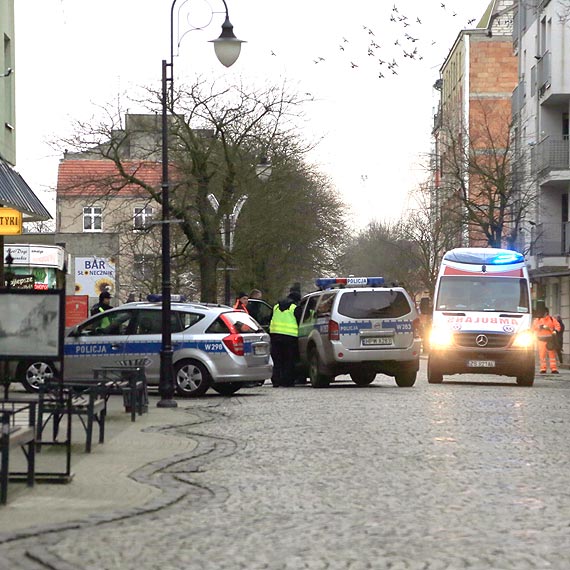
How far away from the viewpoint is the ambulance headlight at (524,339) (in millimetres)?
30817

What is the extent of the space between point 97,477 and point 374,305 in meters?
16.8

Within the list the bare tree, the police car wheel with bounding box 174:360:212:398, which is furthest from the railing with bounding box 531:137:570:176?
the police car wheel with bounding box 174:360:212:398

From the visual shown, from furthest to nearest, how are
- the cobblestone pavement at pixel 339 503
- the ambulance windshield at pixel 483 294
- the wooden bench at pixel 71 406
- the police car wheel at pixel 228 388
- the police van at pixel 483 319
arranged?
1. the ambulance windshield at pixel 483 294
2. the police van at pixel 483 319
3. the police car wheel at pixel 228 388
4. the wooden bench at pixel 71 406
5. the cobblestone pavement at pixel 339 503

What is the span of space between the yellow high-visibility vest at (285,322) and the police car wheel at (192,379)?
14.8 feet

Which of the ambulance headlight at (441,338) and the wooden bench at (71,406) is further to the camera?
the ambulance headlight at (441,338)

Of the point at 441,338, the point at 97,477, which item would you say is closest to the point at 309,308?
the point at 441,338

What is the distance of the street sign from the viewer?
23875 mm

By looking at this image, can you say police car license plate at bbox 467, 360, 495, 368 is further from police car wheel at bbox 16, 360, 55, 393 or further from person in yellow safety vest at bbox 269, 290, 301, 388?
police car wheel at bbox 16, 360, 55, 393

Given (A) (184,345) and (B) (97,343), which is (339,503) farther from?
(B) (97,343)

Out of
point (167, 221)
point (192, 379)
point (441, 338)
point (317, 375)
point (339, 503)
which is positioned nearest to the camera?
point (339, 503)

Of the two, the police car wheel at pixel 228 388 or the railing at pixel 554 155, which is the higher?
the railing at pixel 554 155

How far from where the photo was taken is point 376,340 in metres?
28.6

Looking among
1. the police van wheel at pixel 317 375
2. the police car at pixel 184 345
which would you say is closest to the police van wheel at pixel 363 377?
the police van wheel at pixel 317 375

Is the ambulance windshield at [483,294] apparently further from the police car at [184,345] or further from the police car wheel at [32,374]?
the police car wheel at [32,374]
